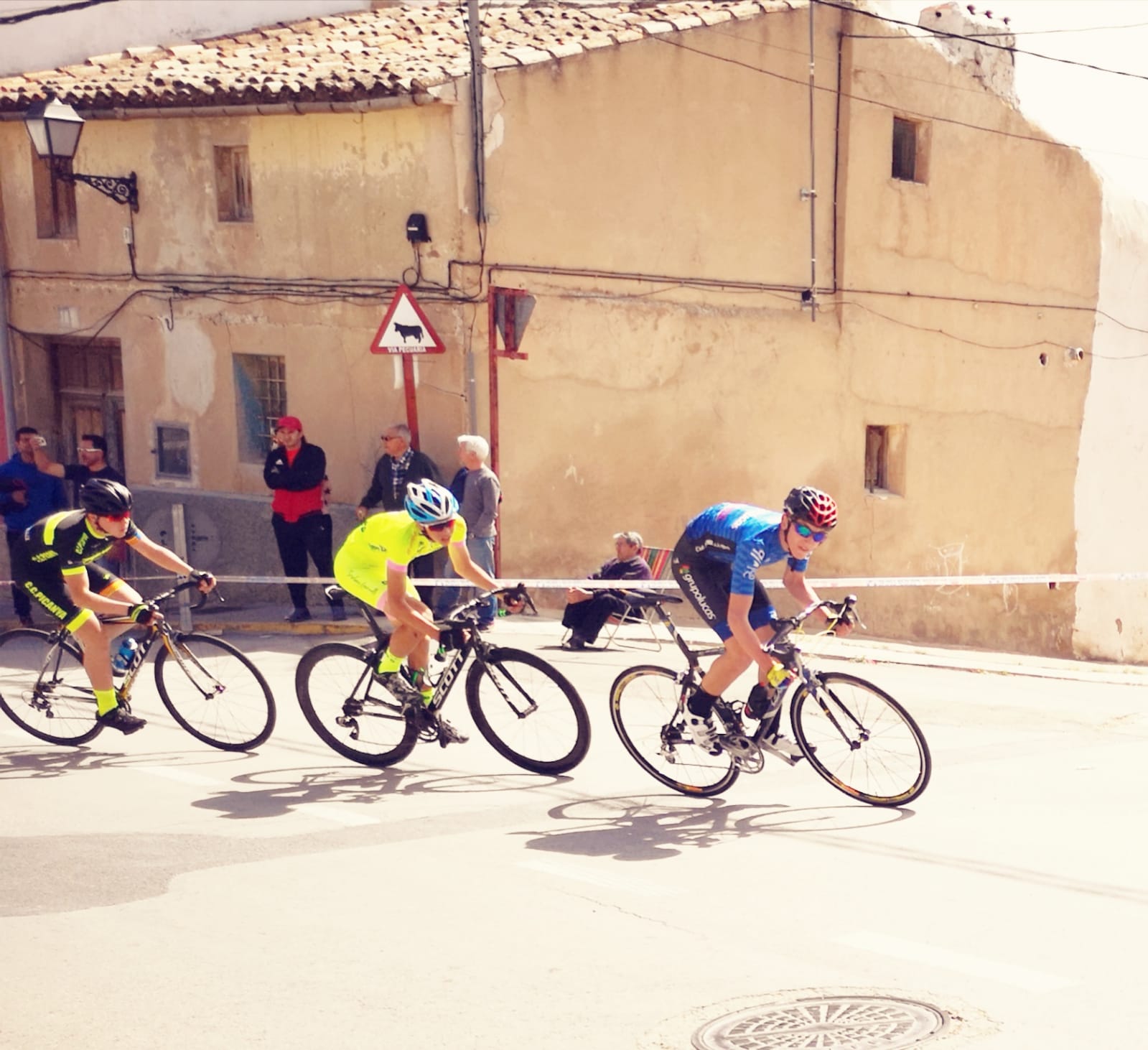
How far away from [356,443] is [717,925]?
1036cm

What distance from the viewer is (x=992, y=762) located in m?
8.91

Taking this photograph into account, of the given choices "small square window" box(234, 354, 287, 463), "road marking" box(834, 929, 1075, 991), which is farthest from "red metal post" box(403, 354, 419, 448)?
"road marking" box(834, 929, 1075, 991)

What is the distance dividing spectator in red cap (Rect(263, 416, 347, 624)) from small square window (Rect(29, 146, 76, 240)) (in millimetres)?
5381

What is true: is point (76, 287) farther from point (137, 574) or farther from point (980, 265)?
point (980, 265)

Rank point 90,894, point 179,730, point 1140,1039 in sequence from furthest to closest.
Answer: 1. point 179,730
2. point 90,894
3. point 1140,1039

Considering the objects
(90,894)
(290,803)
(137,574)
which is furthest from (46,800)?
(137,574)

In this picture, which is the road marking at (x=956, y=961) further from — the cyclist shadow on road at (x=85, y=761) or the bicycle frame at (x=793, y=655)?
the cyclist shadow on road at (x=85, y=761)

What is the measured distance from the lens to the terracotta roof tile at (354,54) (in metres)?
15.2

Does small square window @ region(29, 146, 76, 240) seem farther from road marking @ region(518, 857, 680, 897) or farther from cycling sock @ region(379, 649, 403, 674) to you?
road marking @ region(518, 857, 680, 897)

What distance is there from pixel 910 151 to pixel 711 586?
13446mm

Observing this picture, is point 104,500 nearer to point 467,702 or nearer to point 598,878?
point 467,702

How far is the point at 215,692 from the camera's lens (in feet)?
30.2

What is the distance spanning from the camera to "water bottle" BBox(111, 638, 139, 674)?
30.6 feet

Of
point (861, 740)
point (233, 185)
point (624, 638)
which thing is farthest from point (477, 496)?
point (861, 740)
